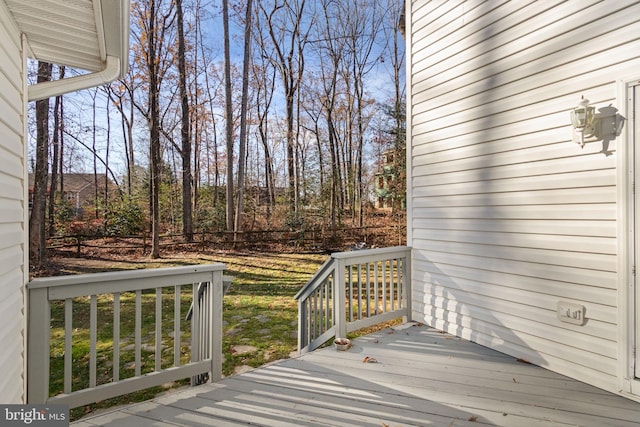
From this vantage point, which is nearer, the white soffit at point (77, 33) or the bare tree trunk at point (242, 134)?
the white soffit at point (77, 33)

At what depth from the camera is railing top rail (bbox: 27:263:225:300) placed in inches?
74.8

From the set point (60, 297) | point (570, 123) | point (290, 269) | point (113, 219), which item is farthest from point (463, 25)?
point (113, 219)

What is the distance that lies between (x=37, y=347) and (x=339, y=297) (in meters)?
2.21

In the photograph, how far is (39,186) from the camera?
726cm

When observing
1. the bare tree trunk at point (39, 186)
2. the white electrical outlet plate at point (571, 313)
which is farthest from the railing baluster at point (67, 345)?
the bare tree trunk at point (39, 186)

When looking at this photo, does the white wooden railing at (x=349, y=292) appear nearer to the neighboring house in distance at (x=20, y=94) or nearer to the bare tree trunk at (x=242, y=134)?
the neighboring house in distance at (x=20, y=94)

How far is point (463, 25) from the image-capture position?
309 cm

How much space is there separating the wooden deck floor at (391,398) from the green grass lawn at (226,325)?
113cm

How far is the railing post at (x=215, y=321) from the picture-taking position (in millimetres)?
2402

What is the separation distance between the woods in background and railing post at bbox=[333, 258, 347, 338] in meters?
7.25

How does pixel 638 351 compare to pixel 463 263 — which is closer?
pixel 638 351

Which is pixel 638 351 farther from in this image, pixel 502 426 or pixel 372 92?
pixel 372 92

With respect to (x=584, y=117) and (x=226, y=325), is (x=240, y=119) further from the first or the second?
(x=584, y=117)

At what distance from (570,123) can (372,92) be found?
12206mm
